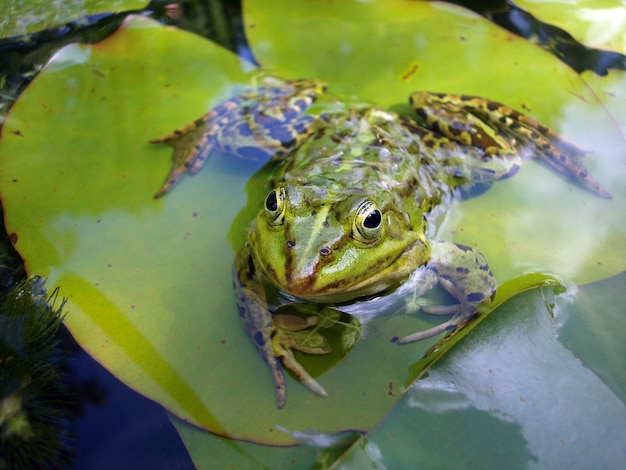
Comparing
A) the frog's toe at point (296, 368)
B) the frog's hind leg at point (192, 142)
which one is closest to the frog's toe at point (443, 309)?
the frog's toe at point (296, 368)

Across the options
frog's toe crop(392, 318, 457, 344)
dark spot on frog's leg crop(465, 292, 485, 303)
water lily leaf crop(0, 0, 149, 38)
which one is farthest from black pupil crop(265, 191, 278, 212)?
water lily leaf crop(0, 0, 149, 38)

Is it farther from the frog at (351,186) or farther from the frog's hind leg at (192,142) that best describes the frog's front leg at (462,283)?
the frog's hind leg at (192,142)

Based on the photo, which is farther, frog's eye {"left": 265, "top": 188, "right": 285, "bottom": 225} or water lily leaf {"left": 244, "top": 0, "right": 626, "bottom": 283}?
water lily leaf {"left": 244, "top": 0, "right": 626, "bottom": 283}

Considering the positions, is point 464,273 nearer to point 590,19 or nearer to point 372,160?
point 372,160

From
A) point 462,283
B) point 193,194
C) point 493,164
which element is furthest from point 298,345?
point 493,164

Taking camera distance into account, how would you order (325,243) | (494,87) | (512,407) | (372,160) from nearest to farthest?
(512,407) → (325,243) → (372,160) → (494,87)

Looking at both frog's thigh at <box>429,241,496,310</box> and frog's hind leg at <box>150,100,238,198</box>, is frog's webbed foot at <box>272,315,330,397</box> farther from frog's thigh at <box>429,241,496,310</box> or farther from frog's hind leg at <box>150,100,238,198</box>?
frog's hind leg at <box>150,100,238,198</box>
